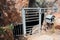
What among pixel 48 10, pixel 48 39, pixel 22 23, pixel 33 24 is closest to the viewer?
pixel 48 39

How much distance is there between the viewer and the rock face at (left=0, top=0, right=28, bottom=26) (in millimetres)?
6391

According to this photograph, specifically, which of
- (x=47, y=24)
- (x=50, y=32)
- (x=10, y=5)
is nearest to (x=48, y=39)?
(x=50, y=32)

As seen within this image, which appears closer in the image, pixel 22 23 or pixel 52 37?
pixel 52 37

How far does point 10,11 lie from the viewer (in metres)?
6.66

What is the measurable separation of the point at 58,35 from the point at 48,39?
1.58 feet

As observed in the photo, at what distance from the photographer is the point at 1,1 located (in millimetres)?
6320

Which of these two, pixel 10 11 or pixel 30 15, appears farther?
pixel 30 15

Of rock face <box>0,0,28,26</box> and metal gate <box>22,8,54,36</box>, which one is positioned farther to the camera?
metal gate <box>22,8,54,36</box>

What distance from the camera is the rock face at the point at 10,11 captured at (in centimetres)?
639

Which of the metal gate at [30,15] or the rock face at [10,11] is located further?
the metal gate at [30,15]

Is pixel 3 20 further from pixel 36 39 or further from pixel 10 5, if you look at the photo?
pixel 36 39

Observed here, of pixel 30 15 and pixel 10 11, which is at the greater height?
pixel 10 11

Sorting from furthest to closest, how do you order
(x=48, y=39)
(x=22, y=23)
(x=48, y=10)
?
(x=48, y=10)
(x=22, y=23)
(x=48, y=39)

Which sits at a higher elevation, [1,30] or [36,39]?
[1,30]
